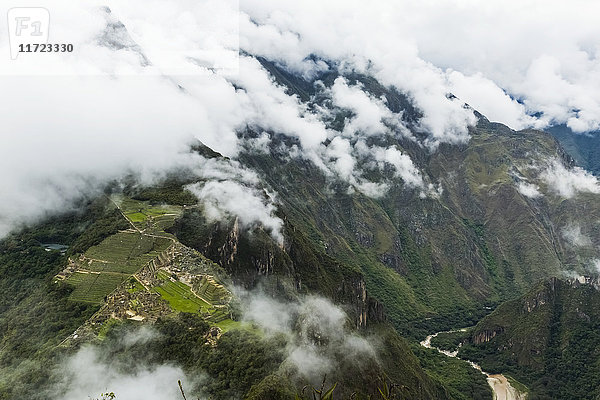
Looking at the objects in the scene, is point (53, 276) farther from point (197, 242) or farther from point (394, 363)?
point (394, 363)

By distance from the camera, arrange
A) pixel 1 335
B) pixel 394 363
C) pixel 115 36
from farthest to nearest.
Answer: pixel 115 36 < pixel 394 363 < pixel 1 335

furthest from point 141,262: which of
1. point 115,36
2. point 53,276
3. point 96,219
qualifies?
point 115,36

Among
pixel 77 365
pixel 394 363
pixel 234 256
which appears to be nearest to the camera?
pixel 77 365

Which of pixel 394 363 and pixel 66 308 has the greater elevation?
pixel 66 308

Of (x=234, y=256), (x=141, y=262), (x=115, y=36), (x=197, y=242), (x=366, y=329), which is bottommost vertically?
(x=366, y=329)

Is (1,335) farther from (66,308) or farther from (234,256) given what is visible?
(234,256)

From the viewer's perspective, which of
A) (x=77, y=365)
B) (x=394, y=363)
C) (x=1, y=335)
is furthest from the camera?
(x=394, y=363)

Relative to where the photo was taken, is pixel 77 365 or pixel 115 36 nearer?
pixel 77 365

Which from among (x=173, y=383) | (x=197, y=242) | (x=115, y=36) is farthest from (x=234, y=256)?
(x=115, y=36)

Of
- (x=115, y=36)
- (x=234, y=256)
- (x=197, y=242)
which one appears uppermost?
(x=115, y=36)
